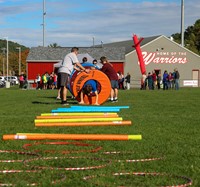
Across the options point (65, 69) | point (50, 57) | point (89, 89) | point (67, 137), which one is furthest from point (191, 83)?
point (67, 137)

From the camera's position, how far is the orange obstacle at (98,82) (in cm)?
1609

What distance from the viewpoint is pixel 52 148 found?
6543mm

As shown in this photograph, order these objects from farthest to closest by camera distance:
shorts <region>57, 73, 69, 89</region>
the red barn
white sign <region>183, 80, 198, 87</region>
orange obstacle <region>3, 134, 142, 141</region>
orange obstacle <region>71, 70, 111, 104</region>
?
the red barn < white sign <region>183, 80, 198, 87</region> < orange obstacle <region>71, 70, 111, 104</region> < shorts <region>57, 73, 69, 89</region> < orange obstacle <region>3, 134, 142, 141</region>

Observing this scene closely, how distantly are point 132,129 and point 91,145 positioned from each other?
2.08 meters

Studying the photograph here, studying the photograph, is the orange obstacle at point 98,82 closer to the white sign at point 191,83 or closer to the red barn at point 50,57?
the white sign at point 191,83

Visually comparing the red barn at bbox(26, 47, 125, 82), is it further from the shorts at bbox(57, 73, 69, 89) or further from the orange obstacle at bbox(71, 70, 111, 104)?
the shorts at bbox(57, 73, 69, 89)

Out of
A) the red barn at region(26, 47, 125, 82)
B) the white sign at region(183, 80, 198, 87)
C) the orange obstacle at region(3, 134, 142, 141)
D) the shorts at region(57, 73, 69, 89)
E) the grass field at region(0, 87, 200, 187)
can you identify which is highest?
the red barn at region(26, 47, 125, 82)

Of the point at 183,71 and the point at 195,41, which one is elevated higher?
the point at 195,41

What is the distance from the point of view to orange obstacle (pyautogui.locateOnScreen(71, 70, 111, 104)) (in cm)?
1609

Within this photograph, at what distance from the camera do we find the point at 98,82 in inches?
642

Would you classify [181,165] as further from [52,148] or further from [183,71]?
[183,71]

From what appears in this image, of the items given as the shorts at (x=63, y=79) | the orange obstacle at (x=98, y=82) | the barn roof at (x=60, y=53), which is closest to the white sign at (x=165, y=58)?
the barn roof at (x=60, y=53)

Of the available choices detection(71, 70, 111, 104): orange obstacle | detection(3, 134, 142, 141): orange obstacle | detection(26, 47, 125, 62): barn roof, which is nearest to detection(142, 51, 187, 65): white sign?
detection(26, 47, 125, 62): barn roof

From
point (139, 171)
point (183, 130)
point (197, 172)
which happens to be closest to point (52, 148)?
point (139, 171)
